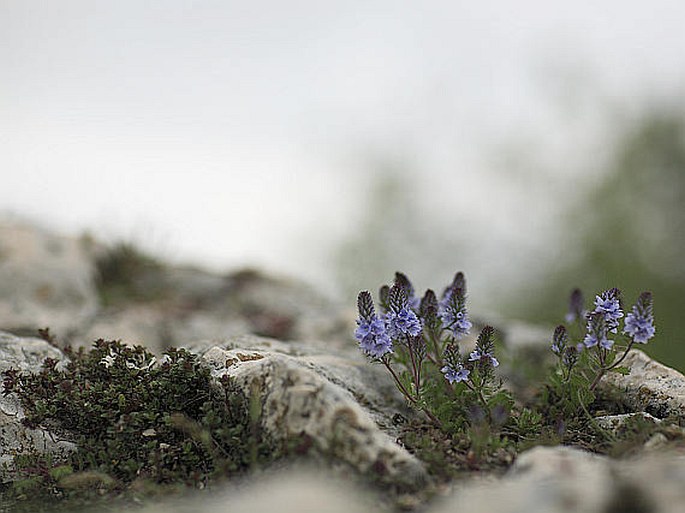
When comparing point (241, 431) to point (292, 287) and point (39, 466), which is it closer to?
point (39, 466)

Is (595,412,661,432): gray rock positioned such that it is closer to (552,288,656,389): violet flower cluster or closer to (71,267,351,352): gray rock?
(552,288,656,389): violet flower cluster

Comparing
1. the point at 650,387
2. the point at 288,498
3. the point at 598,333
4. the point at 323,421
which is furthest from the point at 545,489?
the point at 650,387

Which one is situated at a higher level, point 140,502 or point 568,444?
point 568,444

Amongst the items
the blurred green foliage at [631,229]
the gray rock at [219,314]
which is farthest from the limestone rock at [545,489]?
the blurred green foliage at [631,229]

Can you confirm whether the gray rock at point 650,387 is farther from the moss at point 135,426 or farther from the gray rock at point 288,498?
the moss at point 135,426

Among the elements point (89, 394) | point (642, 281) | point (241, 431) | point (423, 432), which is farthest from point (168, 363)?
point (642, 281)

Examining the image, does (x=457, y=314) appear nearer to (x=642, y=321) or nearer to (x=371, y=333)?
(x=371, y=333)
